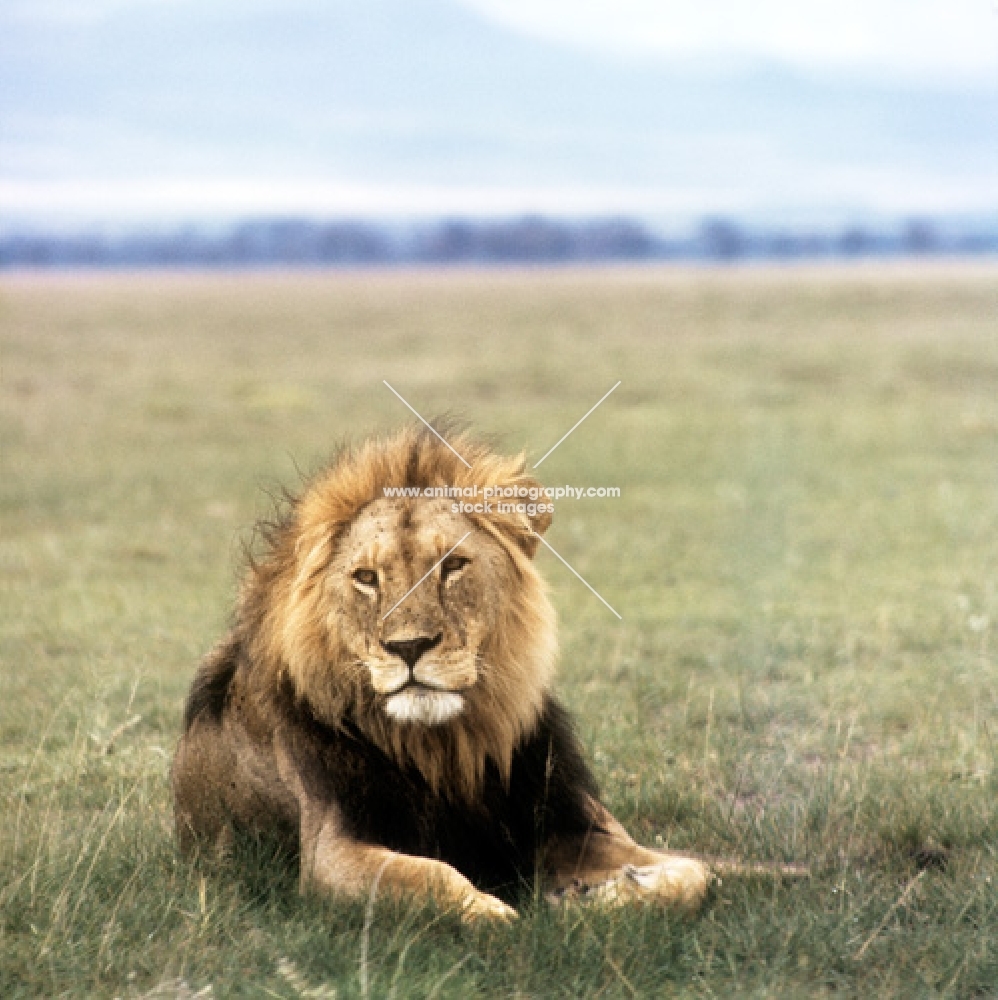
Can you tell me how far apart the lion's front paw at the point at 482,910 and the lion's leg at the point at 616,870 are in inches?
12.9

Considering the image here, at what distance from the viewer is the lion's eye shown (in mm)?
3941

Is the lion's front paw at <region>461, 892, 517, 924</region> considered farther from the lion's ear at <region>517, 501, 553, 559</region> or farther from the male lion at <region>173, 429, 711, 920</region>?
the lion's ear at <region>517, 501, 553, 559</region>

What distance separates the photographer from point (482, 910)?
3.88 meters

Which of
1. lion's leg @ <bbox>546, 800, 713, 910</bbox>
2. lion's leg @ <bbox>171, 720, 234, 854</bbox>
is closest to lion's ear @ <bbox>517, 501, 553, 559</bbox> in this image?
lion's leg @ <bbox>546, 800, 713, 910</bbox>

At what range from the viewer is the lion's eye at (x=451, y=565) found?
394 centimetres

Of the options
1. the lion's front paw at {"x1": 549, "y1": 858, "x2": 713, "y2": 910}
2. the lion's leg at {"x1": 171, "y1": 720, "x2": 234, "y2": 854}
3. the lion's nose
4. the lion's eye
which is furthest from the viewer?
the lion's leg at {"x1": 171, "y1": 720, "x2": 234, "y2": 854}

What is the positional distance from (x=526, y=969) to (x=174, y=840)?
1.29 meters

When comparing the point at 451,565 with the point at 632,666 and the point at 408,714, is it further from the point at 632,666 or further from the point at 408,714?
the point at 632,666

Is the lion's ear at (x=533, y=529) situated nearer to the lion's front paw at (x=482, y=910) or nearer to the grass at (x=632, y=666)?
the grass at (x=632, y=666)

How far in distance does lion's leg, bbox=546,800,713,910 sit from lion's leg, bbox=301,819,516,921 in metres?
0.33

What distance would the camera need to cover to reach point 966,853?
4879 mm

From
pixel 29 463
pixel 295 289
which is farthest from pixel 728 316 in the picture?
pixel 29 463

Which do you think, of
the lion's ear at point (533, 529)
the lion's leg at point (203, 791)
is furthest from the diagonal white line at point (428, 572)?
the lion's leg at point (203, 791)

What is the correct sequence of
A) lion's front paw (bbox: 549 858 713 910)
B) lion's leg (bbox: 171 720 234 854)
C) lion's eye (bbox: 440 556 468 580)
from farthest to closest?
lion's leg (bbox: 171 720 234 854) → lion's front paw (bbox: 549 858 713 910) → lion's eye (bbox: 440 556 468 580)
